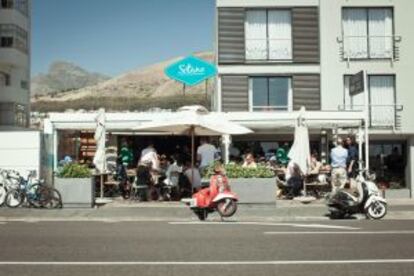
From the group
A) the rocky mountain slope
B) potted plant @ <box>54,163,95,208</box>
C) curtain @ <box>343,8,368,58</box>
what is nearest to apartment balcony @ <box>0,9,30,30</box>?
curtain @ <box>343,8,368,58</box>

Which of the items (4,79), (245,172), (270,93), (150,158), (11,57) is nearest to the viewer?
(245,172)

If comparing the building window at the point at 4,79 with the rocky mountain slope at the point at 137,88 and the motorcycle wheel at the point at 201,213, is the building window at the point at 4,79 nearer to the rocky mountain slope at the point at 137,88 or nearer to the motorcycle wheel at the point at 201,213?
the motorcycle wheel at the point at 201,213

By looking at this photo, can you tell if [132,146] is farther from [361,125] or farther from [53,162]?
[361,125]

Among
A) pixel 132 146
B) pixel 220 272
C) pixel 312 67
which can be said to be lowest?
pixel 220 272

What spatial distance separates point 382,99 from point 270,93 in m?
5.10

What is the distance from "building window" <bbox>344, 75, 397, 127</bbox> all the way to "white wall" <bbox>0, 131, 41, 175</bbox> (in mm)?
15958

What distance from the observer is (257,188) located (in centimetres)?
2011

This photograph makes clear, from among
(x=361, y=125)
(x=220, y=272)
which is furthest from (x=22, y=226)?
(x=361, y=125)

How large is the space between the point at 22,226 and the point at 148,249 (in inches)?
191

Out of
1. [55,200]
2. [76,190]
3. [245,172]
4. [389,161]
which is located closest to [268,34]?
[389,161]

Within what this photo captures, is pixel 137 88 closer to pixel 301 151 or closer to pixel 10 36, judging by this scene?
Result: pixel 10 36

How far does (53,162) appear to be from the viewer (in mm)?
23469

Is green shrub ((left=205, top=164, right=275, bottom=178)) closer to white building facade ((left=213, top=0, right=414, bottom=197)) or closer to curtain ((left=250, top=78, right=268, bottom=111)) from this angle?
Result: white building facade ((left=213, top=0, right=414, bottom=197))

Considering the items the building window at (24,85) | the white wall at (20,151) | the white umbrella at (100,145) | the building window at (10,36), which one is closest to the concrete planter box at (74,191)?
the white wall at (20,151)
